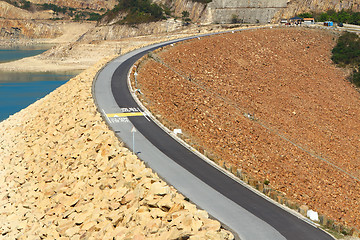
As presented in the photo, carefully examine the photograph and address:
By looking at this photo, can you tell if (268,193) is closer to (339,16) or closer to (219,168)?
(219,168)

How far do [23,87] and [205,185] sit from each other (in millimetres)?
62496

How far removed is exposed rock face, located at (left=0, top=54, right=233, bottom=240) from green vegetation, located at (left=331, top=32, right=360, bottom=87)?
130 feet

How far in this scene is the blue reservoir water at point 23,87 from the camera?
2290 inches

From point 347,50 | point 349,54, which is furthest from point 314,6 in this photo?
point 349,54

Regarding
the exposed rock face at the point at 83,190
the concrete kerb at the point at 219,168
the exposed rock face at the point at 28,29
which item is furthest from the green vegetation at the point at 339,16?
the exposed rock face at the point at 28,29

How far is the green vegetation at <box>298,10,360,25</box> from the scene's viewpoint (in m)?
76.7

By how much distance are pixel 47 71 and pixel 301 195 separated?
7875 cm

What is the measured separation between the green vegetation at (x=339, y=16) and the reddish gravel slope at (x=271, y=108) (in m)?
17.5

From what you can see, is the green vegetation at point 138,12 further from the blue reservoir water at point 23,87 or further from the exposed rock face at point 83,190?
the exposed rock face at point 83,190

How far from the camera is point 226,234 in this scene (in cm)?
1323

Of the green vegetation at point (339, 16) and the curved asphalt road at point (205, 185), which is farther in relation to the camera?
the green vegetation at point (339, 16)

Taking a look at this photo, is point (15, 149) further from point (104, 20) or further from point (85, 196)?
point (104, 20)

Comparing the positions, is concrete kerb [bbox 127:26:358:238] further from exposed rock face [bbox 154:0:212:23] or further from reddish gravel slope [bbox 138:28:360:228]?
exposed rock face [bbox 154:0:212:23]

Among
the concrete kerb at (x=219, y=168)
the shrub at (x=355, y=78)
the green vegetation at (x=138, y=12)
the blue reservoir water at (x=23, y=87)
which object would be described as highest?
the concrete kerb at (x=219, y=168)
